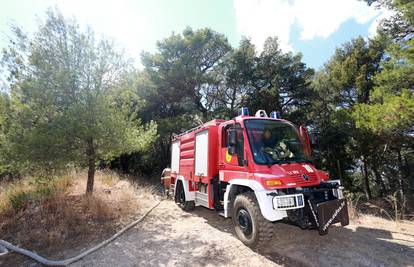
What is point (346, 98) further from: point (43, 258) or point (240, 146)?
point (43, 258)

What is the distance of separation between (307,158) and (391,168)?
1692cm

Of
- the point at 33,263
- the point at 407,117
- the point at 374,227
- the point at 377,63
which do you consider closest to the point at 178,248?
the point at 33,263

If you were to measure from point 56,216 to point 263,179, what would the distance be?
17.3 feet

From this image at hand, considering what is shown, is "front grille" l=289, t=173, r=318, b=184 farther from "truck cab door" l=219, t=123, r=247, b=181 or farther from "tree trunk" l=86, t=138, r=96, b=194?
"tree trunk" l=86, t=138, r=96, b=194

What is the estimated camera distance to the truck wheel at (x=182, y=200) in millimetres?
7496

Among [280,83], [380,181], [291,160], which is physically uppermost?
[280,83]

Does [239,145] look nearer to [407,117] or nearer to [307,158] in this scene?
[307,158]

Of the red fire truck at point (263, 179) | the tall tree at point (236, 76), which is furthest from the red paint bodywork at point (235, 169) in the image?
the tall tree at point (236, 76)

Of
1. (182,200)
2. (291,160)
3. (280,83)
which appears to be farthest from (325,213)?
(280,83)

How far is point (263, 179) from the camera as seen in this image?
13.8 ft

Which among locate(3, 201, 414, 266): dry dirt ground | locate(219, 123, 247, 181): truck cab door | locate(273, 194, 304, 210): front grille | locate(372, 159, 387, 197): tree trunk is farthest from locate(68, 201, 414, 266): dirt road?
locate(372, 159, 387, 197): tree trunk

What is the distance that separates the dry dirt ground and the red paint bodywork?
113cm

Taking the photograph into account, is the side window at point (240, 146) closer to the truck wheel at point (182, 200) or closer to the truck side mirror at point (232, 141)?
the truck side mirror at point (232, 141)

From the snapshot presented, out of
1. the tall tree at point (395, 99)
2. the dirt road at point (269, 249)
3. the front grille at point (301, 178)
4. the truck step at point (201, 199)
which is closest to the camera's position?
the dirt road at point (269, 249)
